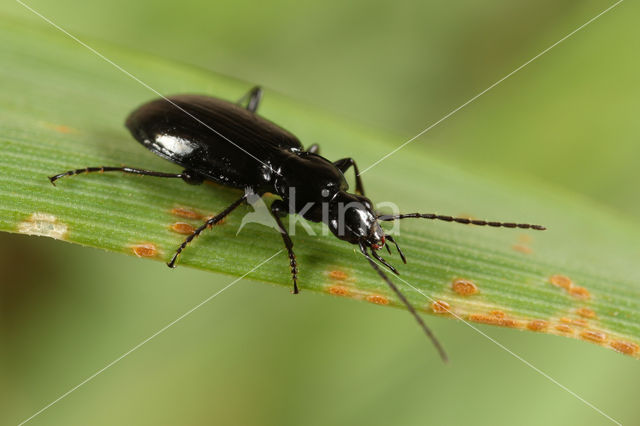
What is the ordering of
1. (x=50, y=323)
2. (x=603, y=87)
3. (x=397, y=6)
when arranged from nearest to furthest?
(x=50, y=323) → (x=603, y=87) → (x=397, y=6)

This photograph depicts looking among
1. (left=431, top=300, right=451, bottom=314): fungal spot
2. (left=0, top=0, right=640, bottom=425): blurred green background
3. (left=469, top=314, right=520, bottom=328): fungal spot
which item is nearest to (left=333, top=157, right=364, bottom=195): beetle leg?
(left=0, top=0, right=640, bottom=425): blurred green background

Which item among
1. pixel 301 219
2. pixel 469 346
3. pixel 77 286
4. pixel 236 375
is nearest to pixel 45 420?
pixel 77 286

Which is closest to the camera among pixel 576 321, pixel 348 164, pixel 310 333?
pixel 576 321

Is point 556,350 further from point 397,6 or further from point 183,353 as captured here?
point 397,6

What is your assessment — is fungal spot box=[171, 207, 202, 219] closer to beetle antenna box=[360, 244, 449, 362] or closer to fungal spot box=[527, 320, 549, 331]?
beetle antenna box=[360, 244, 449, 362]

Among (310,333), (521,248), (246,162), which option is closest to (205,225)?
(246,162)

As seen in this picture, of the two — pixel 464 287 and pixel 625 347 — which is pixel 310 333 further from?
pixel 625 347
